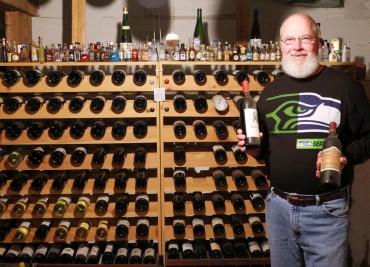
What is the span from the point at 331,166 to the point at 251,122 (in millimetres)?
498

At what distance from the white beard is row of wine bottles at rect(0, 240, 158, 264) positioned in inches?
79.4

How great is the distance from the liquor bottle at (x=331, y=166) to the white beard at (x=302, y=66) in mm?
372

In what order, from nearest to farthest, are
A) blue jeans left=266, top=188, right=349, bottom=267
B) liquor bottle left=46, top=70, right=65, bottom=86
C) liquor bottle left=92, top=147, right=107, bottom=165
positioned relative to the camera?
1. blue jeans left=266, top=188, right=349, bottom=267
2. liquor bottle left=46, top=70, right=65, bottom=86
3. liquor bottle left=92, top=147, right=107, bottom=165

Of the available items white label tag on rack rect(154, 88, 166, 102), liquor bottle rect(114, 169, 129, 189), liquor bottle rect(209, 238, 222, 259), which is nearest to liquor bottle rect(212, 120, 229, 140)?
white label tag on rack rect(154, 88, 166, 102)

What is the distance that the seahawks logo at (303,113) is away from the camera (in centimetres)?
186

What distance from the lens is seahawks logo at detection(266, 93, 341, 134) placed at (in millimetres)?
1861

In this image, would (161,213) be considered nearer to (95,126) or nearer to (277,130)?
(95,126)

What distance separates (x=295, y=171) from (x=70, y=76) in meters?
1.93

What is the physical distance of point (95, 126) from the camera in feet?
10.2

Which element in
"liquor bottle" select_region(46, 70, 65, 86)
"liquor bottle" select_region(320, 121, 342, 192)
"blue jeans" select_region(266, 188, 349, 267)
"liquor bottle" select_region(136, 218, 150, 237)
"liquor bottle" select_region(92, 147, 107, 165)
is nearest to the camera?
"liquor bottle" select_region(320, 121, 342, 192)

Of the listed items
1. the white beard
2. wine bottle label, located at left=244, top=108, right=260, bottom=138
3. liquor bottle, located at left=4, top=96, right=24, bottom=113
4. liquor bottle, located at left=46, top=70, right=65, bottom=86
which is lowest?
wine bottle label, located at left=244, top=108, right=260, bottom=138

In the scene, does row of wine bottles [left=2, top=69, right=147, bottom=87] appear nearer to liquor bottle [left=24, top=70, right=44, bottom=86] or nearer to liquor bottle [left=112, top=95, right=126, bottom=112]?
liquor bottle [left=24, top=70, right=44, bottom=86]

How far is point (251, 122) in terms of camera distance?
6.68 feet

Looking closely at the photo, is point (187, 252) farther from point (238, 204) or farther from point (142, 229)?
point (238, 204)
